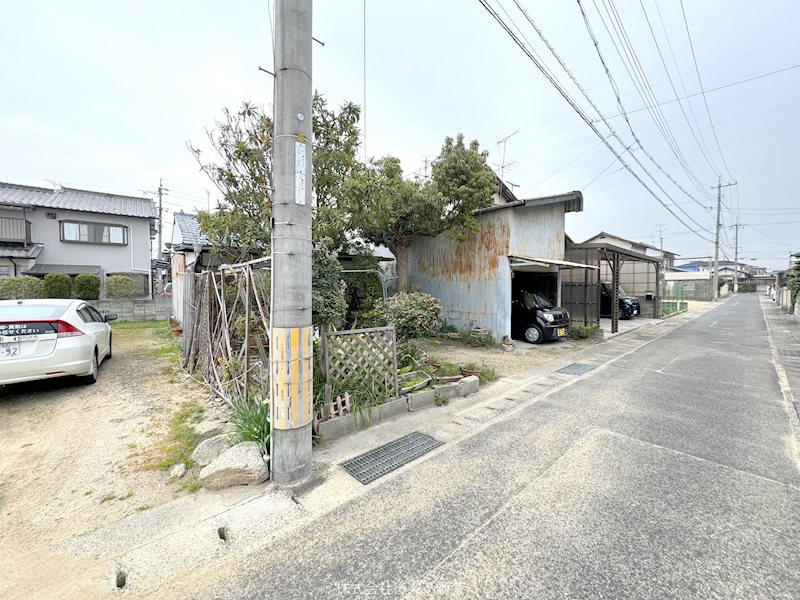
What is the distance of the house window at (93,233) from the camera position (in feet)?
53.6

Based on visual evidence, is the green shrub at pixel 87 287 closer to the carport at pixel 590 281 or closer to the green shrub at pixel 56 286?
the green shrub at pixel 56 286

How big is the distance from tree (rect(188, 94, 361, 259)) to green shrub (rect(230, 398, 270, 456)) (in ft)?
8.39

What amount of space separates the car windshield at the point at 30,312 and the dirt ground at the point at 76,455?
1.14m

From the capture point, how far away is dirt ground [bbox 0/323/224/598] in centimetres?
228

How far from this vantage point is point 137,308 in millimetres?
13289

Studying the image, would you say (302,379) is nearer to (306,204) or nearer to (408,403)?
(306,204)

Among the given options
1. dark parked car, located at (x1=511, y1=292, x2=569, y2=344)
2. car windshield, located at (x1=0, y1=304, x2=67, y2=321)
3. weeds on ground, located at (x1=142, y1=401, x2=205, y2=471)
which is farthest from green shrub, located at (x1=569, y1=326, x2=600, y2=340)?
car windshield, located at (x1=0, y1=304, x2=67, y2=321)

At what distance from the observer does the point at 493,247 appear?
9320 mm

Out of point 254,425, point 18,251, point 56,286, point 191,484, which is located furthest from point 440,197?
point 18,251

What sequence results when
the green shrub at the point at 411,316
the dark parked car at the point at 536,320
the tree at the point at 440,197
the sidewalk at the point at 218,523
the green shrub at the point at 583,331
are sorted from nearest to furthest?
1. the sidewalk at the point at 218,523
2. the green shrub at the point at 411,316
3. the tree at the point at 440,197
4. the dark parked car at the point at 536,320
5. the green shrub at the point at 583,331

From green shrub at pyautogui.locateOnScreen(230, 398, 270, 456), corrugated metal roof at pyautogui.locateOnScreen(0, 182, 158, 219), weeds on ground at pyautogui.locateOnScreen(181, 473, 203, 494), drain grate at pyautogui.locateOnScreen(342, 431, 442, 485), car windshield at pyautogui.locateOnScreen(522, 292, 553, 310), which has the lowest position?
weeds on ground at pyautogui.locateOnScreen(181, 473, 203, 494)

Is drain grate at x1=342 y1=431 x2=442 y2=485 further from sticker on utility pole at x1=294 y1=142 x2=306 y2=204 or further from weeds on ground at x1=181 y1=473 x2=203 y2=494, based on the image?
sticker on utility pole at x1=294 y1=142 x2=306 y2=204

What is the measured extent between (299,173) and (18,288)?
49.9 ft

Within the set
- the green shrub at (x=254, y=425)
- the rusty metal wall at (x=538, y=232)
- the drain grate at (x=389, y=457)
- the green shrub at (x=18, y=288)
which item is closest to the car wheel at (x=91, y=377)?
the green shrub at (x=254, y=425)
